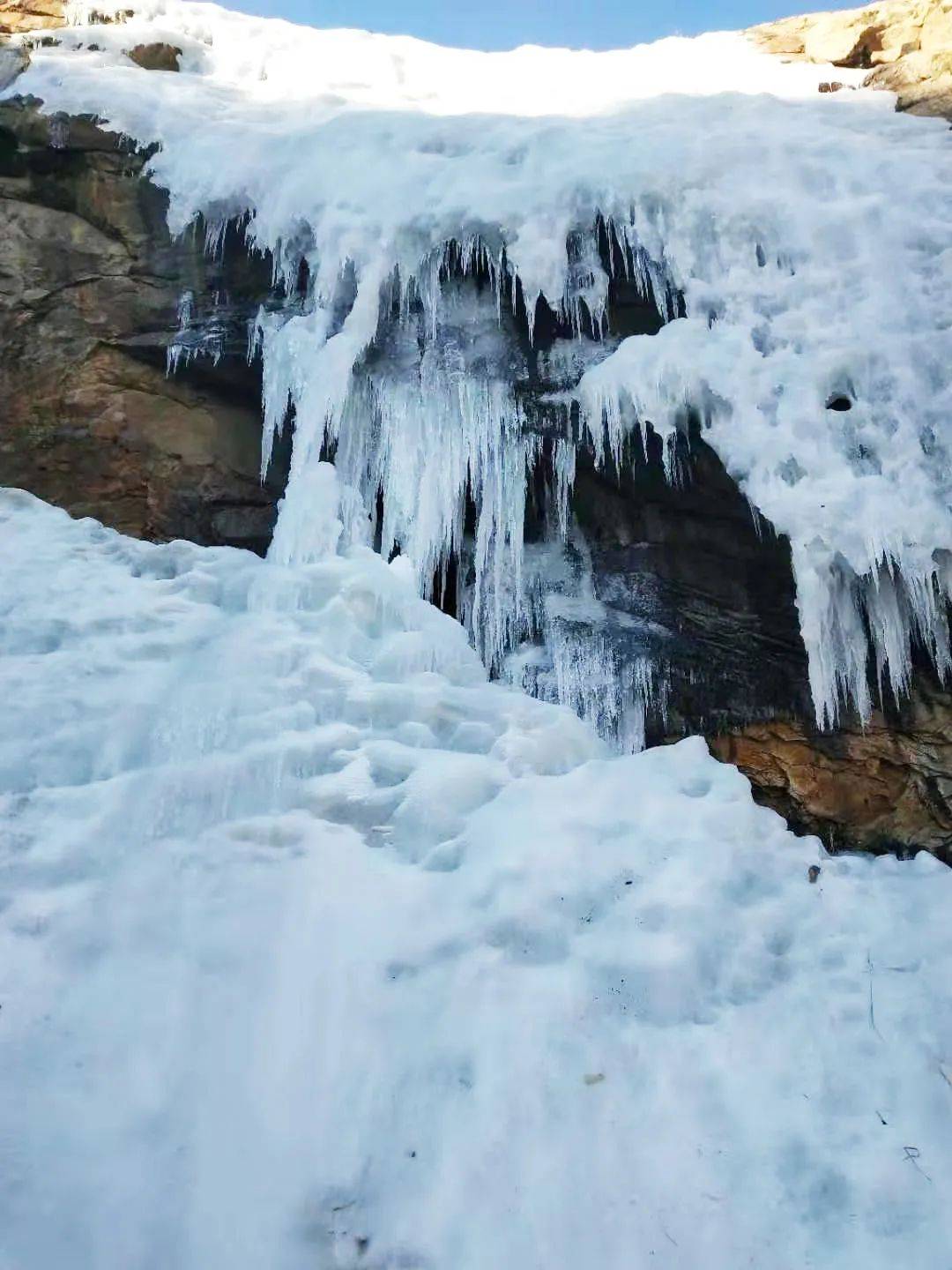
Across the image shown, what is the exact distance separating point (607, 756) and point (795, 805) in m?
1.78

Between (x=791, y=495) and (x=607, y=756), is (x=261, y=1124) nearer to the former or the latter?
(x=607, y=756)

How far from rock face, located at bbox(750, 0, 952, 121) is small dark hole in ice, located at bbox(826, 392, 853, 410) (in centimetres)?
264

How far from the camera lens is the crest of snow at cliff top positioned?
4684 mm

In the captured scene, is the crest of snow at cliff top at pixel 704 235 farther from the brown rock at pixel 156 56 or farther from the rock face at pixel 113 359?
the rock face at pixel 113 359

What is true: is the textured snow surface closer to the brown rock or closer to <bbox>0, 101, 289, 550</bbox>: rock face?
<bbox>0, 101, 289, 550</bbox>: rock face

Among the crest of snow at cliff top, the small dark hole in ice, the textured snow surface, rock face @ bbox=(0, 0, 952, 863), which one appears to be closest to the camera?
the textured snow surface

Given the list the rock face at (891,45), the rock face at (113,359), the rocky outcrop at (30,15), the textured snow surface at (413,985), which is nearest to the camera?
the textured snow surface at (413,985)

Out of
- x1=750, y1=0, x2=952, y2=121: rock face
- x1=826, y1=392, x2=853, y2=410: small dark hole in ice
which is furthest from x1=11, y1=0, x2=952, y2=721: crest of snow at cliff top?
x1=750, y1=0, x2=952, y2=121: rock face

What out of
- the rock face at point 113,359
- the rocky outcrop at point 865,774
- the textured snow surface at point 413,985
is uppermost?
the rock face at point 113,359

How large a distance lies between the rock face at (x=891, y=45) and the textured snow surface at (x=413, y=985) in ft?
17.1

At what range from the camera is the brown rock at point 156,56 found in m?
7.18

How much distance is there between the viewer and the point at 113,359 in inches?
239

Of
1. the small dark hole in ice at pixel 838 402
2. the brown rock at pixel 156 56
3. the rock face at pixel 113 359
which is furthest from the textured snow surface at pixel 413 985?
the brown rock at pixel 156 56

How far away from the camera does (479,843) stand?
3.39 m
